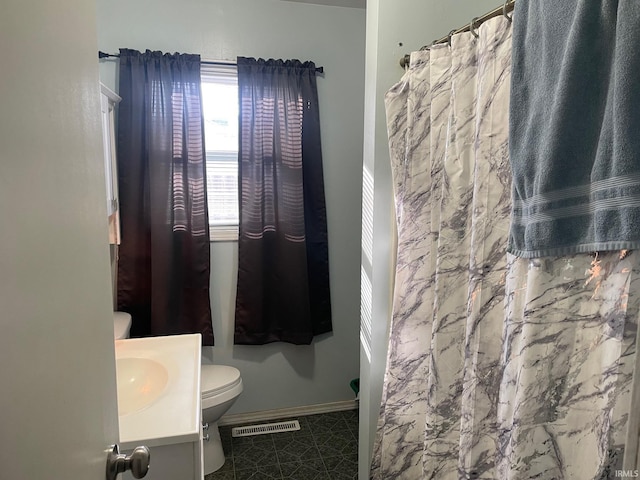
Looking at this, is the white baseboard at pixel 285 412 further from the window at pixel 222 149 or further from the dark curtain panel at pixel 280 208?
the window at pixel 222 149

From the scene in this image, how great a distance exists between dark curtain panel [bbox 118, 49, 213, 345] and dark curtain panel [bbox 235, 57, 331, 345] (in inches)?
9.9

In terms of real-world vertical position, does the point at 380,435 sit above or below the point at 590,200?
below

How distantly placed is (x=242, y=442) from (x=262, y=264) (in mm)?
1064

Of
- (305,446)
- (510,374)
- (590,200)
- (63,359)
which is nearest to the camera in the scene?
(63,359)

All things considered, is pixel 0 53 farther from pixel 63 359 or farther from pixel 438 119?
pixel 438 119

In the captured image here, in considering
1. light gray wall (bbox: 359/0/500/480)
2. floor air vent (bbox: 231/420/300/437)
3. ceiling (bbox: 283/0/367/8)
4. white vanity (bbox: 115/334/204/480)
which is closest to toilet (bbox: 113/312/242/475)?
floor air vent (bbox: 231/420/300/437)

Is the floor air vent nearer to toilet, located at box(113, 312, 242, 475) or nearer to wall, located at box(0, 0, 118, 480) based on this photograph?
toilet, located at box(113, 312, 242, 475)

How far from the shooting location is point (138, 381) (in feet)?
5.13

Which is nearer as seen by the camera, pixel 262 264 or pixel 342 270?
pixel 262 264

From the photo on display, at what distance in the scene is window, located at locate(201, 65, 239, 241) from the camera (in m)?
2.41

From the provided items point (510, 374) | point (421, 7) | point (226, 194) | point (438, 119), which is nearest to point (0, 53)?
point (510, 374)

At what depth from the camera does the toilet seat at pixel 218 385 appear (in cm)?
208

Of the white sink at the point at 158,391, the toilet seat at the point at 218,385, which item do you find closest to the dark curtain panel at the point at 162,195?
the toilet seat at the point at 218,385

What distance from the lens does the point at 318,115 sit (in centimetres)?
246
